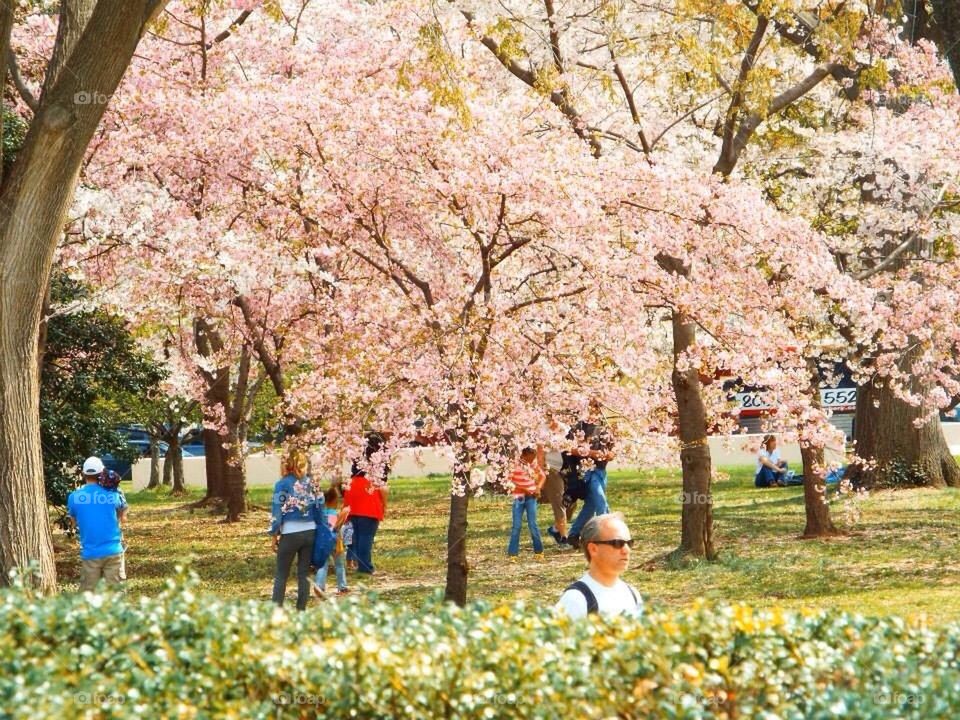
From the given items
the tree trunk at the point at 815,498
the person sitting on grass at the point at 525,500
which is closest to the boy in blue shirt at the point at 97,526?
the person sitting on grass at the point at 525,500

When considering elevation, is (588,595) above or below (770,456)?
below

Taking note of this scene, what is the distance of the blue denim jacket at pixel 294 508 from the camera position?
11.6 meters

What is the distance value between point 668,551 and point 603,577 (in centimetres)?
1046

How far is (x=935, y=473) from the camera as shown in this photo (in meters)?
22.6

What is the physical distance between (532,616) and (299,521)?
692 cm

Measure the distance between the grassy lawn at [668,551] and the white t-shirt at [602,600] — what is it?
13.0 feet

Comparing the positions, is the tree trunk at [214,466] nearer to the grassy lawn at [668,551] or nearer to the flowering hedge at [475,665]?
the grassy lawn at [668,551]

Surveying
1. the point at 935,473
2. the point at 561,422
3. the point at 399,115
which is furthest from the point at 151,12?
the point at 935,473

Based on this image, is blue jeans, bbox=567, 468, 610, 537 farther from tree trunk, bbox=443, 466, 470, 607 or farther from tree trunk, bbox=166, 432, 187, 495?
tree trunk, bbox=166, 432, 187, 495

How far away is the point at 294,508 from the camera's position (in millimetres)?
11586

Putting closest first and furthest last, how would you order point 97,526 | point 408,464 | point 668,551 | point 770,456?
point 97,526 → point 668,551 → point 770,456 → point 408,464

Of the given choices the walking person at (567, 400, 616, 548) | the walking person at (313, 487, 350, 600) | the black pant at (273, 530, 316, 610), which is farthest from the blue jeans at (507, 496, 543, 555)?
the black pant at (273, 530, 316, 610)

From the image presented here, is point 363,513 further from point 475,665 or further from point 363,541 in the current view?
point 475,665

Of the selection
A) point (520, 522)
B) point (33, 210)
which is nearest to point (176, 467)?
point (520, 522)
